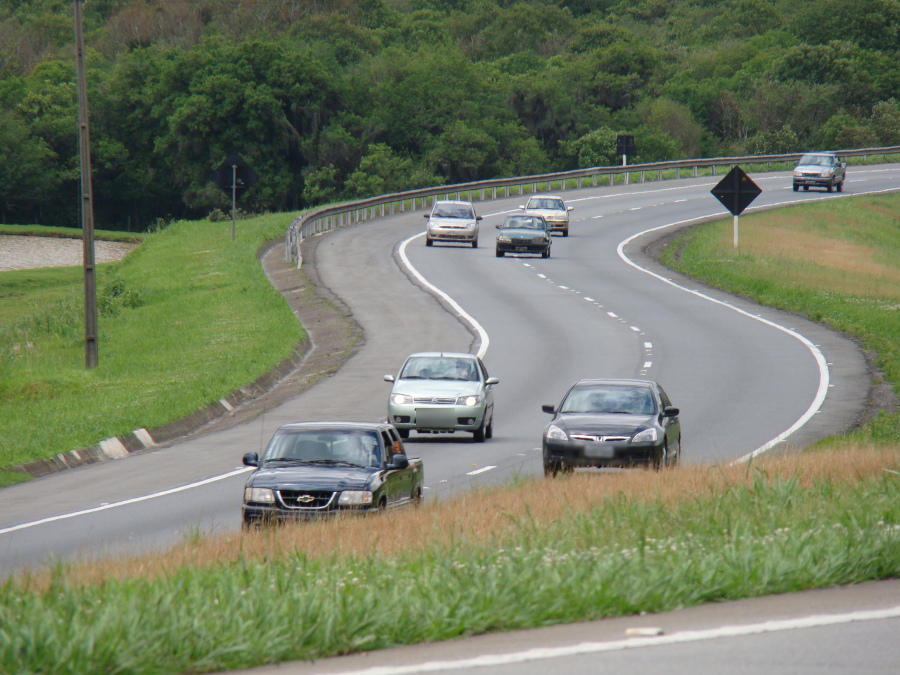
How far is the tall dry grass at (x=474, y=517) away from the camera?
982 cm

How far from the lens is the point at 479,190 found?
7088 centimetres

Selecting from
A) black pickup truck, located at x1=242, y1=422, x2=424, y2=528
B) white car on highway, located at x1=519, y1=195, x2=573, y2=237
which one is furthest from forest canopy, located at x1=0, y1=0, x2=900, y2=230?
black pickup truck, located at x1=242, y1=422, x2=424, y2=528

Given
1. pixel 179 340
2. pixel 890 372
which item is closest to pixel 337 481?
pixel 890 372

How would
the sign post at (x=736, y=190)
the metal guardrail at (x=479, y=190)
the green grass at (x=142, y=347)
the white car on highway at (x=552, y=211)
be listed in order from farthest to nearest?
the white car on highway at (x=552, y=211) → the metal guardrail at (x=479, y=190) → the sign post at (x=736, y=190) → the green grass at (x=142, y=347)

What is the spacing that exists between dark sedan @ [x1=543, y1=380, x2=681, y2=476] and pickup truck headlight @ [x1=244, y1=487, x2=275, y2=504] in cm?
465

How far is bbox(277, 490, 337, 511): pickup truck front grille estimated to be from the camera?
13.0m

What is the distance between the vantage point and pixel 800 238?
5547 centimetres

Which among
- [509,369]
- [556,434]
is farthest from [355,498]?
[509,369]

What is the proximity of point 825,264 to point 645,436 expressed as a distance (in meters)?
35.4

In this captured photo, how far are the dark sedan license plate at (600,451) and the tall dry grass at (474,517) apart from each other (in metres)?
0.58

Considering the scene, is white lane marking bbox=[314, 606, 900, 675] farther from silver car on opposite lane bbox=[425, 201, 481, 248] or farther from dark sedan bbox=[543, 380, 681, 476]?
silver car on opposite lane bbox=[425, 201, 481, 248]

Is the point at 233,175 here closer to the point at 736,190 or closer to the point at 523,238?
Result: the point at 523,238

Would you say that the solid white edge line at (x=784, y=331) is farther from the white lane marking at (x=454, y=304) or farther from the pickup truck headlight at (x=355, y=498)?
the white lane marking at (x=454, y=304)

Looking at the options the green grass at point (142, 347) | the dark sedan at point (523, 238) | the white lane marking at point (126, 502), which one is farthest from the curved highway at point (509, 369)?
the green grass at point (142, 347)
